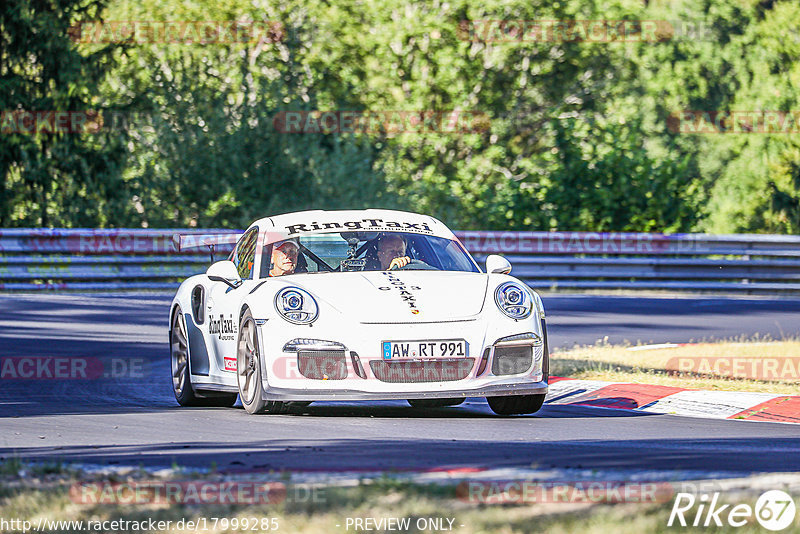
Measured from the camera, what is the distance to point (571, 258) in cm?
2345

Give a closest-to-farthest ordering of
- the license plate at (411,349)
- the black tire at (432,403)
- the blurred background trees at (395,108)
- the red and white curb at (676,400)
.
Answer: the license plate at (411,349), the red and white curb at (676,400), the black tire at (432,403), the blurred background trees at (395,108)

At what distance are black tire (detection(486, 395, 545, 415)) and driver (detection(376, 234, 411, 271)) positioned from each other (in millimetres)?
1140

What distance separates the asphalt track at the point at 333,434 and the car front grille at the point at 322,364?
0.29 m

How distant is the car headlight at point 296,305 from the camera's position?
869 centimetres

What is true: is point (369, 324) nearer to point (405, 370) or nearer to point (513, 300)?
point (405, 370)

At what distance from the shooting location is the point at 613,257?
25.2m

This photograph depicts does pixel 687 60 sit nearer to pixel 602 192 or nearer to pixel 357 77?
pixel 357 77

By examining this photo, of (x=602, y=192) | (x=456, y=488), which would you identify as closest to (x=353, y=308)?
(x=456, y=488)

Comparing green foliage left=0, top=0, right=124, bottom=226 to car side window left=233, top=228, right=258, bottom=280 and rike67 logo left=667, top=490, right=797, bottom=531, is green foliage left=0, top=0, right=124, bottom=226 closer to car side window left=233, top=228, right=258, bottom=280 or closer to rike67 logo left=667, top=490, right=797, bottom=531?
car side window left=233, top=228, right=258, bottom=280

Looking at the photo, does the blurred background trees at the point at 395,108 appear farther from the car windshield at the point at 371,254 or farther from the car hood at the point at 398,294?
the car hood at the point at 398,294

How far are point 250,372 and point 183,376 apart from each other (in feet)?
5.13

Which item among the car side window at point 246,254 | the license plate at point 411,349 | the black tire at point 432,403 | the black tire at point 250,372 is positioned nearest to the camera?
the license plate at point 411,349

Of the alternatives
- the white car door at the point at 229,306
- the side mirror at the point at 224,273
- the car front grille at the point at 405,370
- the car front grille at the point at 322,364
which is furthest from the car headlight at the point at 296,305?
the side mirror at the point at 224,273

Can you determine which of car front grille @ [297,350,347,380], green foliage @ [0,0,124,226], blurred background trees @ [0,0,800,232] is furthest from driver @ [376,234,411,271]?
green foliage @ [0,0,124,226]
